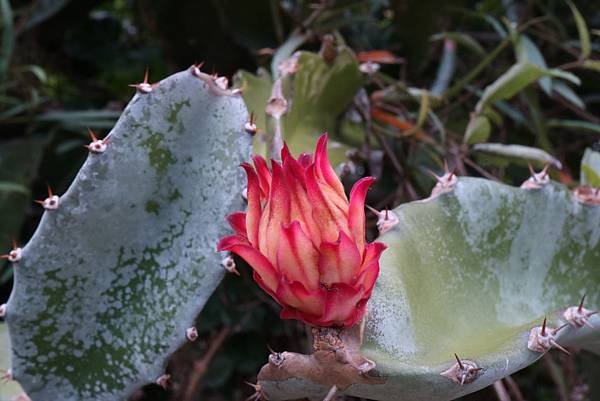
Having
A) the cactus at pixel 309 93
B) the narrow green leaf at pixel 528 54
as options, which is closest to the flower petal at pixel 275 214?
the cactus at pixel 309 93

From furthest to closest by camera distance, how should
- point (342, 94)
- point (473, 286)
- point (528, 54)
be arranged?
point (528, 54), point (342, 94), point (473, 286)

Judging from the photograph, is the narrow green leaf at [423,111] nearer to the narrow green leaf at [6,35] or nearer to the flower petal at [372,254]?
the flower petal at [372,254]

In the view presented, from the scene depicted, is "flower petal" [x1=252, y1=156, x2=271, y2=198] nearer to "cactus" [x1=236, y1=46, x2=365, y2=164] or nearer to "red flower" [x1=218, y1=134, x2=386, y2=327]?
"red flower" [x1=218, y1=134, x2=386, y2=327]

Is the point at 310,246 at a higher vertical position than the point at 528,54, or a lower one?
lower

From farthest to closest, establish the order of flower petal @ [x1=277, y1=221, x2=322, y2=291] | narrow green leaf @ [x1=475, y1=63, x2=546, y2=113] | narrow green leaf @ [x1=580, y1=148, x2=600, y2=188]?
1. narrow green leaf @ [x1=475, y1=63, x2=546, y2=113]
2. narrow green leaf @ [x1=580, y1=148, x2=600, y2=188]
3. flower petal @ [x1=277, y1=221, x2=322, y2=291]

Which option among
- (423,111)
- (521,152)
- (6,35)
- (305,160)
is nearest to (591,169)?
(521,152)

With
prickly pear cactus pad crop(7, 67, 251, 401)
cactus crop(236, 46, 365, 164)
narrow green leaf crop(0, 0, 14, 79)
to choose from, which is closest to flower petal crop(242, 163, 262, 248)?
prickly pear cactus pad crop(7, 67, 251, 401)

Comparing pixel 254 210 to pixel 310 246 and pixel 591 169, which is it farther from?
pixel 591 169
